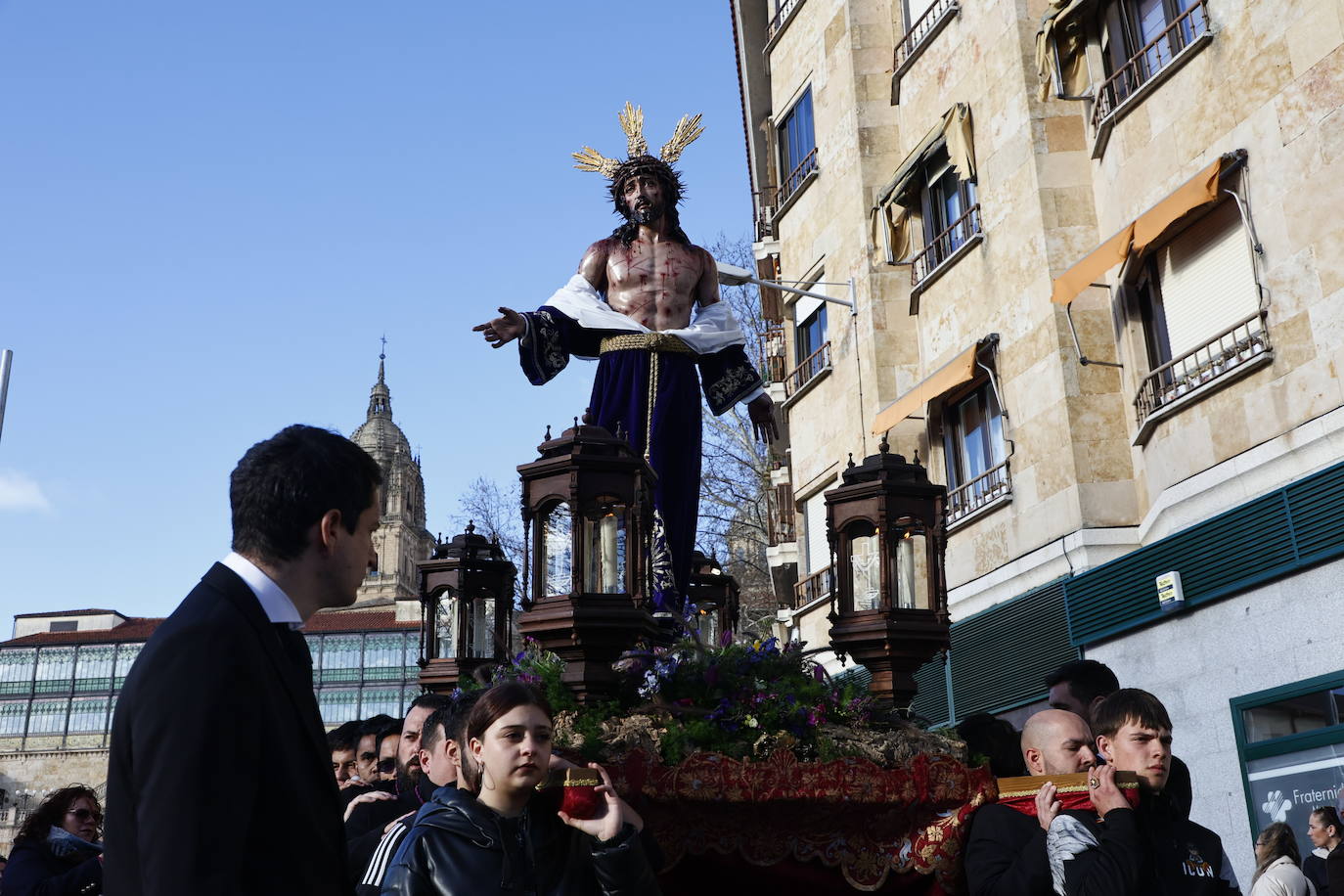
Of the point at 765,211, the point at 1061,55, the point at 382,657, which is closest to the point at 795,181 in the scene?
the point at 765,211

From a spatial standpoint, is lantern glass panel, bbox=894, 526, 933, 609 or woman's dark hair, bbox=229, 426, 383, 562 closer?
woman's dark hair, bbox=229, 426, 383, 562

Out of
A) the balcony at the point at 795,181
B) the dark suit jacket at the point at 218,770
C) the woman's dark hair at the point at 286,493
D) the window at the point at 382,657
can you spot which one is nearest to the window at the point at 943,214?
the balcony at the point at 795,181

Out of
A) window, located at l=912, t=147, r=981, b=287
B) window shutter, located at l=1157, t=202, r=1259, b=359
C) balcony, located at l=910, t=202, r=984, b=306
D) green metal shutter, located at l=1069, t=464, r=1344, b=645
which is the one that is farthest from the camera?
window, located at l=912, t=147, r=981, b=287

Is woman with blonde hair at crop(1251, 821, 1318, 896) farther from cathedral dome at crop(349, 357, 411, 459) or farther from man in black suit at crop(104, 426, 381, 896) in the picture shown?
cathedral dome at crop(349, 357, 411, 459)

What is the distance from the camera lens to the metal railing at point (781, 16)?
21.0m

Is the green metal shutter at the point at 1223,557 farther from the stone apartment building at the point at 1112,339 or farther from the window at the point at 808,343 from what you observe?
the window at the point at 808,343

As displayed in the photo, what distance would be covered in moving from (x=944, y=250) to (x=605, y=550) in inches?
459

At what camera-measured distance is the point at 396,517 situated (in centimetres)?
10556

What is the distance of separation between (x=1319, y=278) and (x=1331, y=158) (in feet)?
3.10

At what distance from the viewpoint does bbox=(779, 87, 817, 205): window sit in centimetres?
2012

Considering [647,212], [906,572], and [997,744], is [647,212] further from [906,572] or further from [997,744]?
[997,744]

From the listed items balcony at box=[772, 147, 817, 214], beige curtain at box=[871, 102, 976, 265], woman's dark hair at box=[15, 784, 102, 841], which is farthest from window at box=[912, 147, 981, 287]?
woman's dark hair at box=[15, 784, 102, 841]

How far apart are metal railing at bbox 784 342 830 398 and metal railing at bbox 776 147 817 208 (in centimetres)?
276

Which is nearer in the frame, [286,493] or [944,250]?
[286,493]
